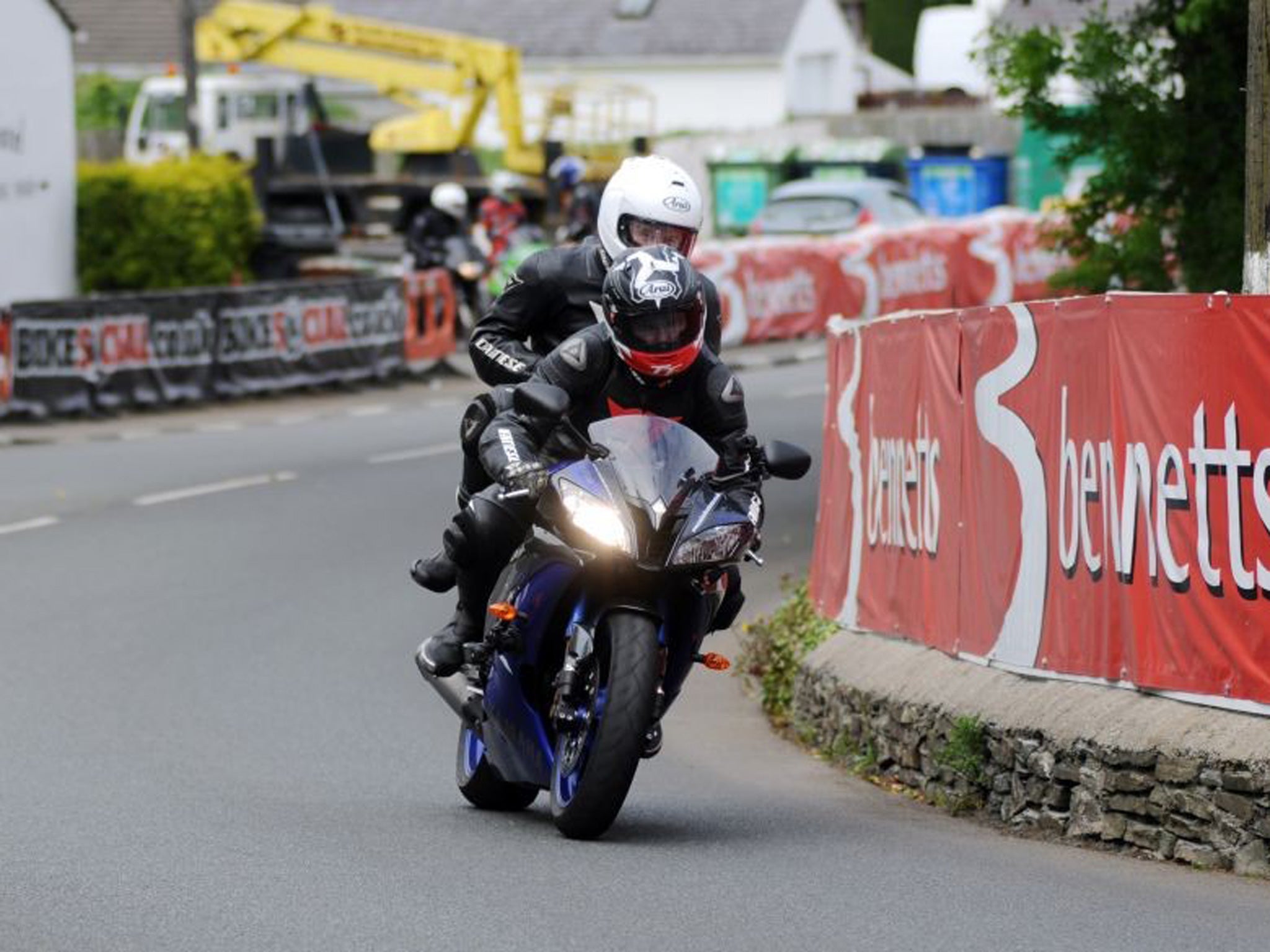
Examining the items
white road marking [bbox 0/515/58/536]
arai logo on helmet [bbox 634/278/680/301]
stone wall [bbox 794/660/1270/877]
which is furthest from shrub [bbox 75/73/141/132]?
arai logo on helmet [bbox 634/278/680/301]

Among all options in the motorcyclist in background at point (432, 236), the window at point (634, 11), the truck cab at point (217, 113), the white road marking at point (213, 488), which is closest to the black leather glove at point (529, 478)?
the white road marking at point (213, 488)

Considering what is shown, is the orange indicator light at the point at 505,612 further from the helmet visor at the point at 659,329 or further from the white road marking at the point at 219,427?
the white road marking at the point at 219,427

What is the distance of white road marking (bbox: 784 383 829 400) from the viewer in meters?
27.7

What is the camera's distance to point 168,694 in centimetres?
1253

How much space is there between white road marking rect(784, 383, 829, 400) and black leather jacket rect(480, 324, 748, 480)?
62.1 feet

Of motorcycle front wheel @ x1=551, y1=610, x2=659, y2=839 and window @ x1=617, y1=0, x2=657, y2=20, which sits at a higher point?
window @ x1=617, y1=0, x2=657, y2=20

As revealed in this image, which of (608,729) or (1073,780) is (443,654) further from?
(1073,780)

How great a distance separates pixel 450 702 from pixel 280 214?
3301cm

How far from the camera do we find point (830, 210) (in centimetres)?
3831

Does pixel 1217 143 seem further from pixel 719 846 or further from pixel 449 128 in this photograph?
pixel 449 128

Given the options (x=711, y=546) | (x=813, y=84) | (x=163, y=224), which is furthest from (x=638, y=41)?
(x=711, y=546)

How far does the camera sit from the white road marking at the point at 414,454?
22.7 metres

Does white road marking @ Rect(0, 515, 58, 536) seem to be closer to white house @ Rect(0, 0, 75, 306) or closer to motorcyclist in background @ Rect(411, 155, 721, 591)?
motorcyclist in background @ Rect(411, 155, 721, 591)

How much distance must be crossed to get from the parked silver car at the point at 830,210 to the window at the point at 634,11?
33.5 metres
